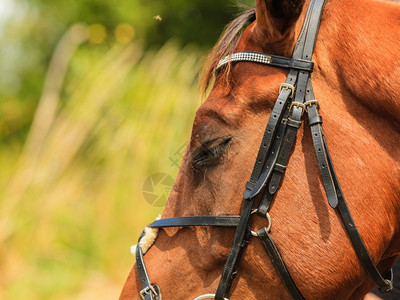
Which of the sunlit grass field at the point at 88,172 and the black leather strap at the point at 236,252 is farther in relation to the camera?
the sunlit grass field at the point at 88,172

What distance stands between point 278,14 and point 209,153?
2.11 ft

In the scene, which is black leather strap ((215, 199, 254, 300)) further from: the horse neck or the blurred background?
the blurred background

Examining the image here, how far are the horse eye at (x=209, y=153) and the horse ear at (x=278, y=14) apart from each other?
1.61 feet

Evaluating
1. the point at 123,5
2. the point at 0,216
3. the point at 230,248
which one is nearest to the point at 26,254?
the point at 0,216

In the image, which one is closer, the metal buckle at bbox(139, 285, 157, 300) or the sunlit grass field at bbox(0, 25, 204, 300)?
the metal buckle at bbox(139, 285, 157, 300)

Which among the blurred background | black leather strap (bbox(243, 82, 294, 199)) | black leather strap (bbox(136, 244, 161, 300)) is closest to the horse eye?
black leather strap (bbox(243, 82, 294, 199))

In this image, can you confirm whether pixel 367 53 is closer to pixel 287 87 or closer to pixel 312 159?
pixel 287 87

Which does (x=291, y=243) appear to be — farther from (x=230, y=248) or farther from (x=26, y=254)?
(x=26, y=254)

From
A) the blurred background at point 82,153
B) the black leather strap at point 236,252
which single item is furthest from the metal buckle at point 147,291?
the blurred background at point 82,153

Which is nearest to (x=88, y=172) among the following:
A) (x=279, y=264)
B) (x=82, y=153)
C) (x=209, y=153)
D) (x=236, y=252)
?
(x=82, y=153)

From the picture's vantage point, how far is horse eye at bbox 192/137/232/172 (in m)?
2.01

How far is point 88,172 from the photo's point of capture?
569 cm

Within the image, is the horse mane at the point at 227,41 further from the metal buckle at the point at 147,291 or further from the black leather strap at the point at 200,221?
the metal buckle at the point at 147,291

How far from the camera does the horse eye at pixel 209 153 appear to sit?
201 centimetres
